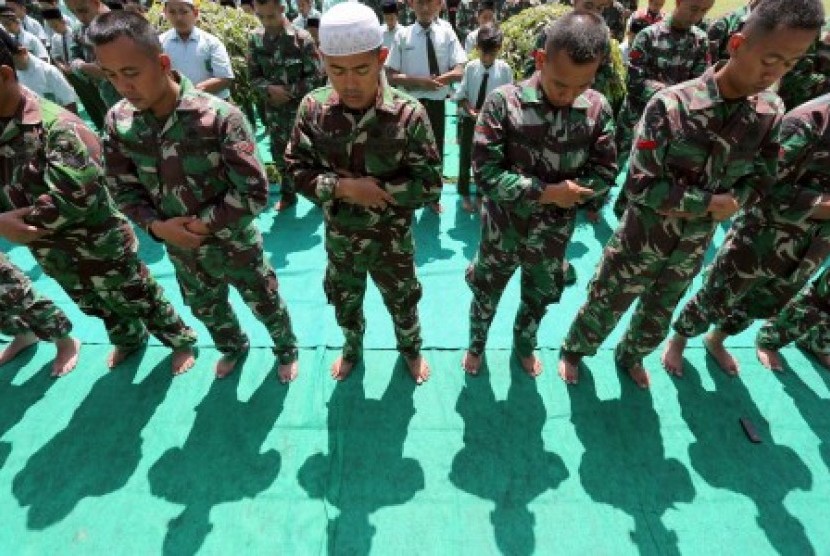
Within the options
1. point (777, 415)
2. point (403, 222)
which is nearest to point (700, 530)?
point (777, 415)

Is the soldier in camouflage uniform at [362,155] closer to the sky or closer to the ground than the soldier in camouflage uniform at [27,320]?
closer to the sky

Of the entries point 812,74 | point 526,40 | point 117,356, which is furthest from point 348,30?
point 812,74

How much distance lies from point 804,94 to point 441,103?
3.09 metres

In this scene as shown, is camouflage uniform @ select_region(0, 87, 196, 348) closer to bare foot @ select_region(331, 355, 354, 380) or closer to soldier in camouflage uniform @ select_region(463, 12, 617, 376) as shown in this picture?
bare foot @ select_region(331, 355, 354, 380)

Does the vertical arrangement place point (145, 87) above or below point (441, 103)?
above

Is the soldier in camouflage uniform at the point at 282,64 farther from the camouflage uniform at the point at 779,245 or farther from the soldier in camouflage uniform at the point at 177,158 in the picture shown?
the camouflage uniform at the point at 779,245

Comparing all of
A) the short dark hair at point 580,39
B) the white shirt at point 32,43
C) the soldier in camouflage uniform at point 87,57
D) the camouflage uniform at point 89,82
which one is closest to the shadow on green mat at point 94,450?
the short dark hair at point 580,39

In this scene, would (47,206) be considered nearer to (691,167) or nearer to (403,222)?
(403,222)

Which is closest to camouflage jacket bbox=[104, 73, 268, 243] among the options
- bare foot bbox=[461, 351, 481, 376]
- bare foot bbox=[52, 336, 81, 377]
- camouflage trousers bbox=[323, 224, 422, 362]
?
camouflage trousers bbox=[323, 224, 422, 362]

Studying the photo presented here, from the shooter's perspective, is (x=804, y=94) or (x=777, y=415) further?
(x=804, y=94)

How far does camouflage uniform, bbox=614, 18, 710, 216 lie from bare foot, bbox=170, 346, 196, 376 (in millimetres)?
4295

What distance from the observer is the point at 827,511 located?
242 cm

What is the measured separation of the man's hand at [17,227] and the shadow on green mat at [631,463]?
295 centimetres

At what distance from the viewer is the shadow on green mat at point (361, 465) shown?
7.80ft
